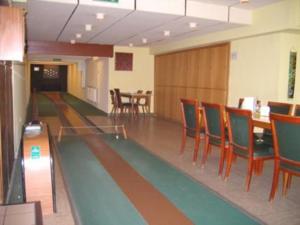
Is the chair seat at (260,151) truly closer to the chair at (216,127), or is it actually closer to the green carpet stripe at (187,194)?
the chair at (216,127)

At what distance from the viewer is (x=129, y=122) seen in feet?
28.4

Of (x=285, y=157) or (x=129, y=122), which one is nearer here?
(x=285, y=157)

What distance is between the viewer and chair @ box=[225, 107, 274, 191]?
11.0 ft

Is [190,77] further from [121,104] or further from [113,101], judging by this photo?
[113,101]

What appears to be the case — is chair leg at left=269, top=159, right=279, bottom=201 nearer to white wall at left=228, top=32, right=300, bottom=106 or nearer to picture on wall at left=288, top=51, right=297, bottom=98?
white wall at left=228, top=32, right=300, bottom=106

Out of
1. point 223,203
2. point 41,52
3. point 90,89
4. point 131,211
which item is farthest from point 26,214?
point 90,89

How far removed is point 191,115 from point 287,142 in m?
1.91

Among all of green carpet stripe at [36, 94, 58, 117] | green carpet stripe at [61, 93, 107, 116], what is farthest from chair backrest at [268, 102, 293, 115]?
green carpet stripe at [36, 94, 58, 117]

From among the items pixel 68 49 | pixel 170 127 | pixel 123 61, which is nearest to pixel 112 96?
pixel 123 61

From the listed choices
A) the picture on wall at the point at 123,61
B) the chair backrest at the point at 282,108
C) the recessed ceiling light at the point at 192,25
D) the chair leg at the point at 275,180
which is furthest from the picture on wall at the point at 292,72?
the picture on wall at the point at 123,61

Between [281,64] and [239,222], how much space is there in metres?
→ 3.54

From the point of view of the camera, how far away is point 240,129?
347cm

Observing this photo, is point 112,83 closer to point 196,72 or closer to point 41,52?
point 41,52

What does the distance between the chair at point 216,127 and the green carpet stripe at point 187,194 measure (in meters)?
0.58
